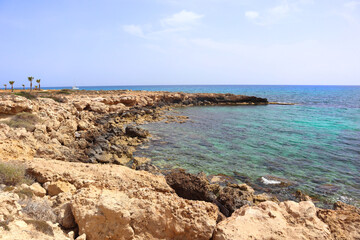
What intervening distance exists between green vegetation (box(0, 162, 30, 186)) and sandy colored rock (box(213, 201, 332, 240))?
16.9 feet

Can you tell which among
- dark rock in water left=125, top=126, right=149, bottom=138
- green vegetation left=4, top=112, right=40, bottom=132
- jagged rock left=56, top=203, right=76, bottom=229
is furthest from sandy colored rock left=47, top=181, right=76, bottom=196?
dark rock in water left=125, top=126, right=149, bottom=138

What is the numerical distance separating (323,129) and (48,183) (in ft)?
83.7

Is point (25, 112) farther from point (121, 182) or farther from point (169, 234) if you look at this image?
point (169, 234)

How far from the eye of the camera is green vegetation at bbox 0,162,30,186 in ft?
18.1

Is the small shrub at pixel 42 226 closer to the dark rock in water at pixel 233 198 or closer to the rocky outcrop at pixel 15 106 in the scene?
the dark rock in water at pixel 233 198

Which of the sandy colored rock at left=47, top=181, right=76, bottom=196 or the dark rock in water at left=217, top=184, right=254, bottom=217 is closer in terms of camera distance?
the sandy colored rock at left=47, top=181, right=76, bottom=196

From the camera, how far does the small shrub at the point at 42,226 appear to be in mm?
3709

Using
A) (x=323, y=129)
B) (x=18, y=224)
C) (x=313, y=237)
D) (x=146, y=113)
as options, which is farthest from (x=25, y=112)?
(x=323, y=129)

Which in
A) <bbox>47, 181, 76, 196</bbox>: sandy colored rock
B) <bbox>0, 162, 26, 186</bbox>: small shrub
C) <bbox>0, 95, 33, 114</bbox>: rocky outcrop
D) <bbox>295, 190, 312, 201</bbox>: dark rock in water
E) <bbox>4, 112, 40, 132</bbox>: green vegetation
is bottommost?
<bbox>295, 190, 312, 201</bbox>: dark rock in water

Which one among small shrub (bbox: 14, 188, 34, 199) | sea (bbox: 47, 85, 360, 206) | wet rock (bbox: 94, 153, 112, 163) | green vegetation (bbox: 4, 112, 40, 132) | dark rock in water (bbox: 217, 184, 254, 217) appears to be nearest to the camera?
small shrub (bbox: 14, 188, 34, 199)

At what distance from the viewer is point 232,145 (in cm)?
1650

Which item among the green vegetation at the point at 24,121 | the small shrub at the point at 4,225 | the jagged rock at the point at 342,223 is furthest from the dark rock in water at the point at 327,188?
the green vegetation at the point at 24,121

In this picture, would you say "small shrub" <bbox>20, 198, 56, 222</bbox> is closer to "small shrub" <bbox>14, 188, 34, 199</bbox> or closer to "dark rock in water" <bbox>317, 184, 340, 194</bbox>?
"small shrub" <bbox>14, 188, 34, 199</bbox>

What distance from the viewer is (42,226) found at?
12.4 ft
